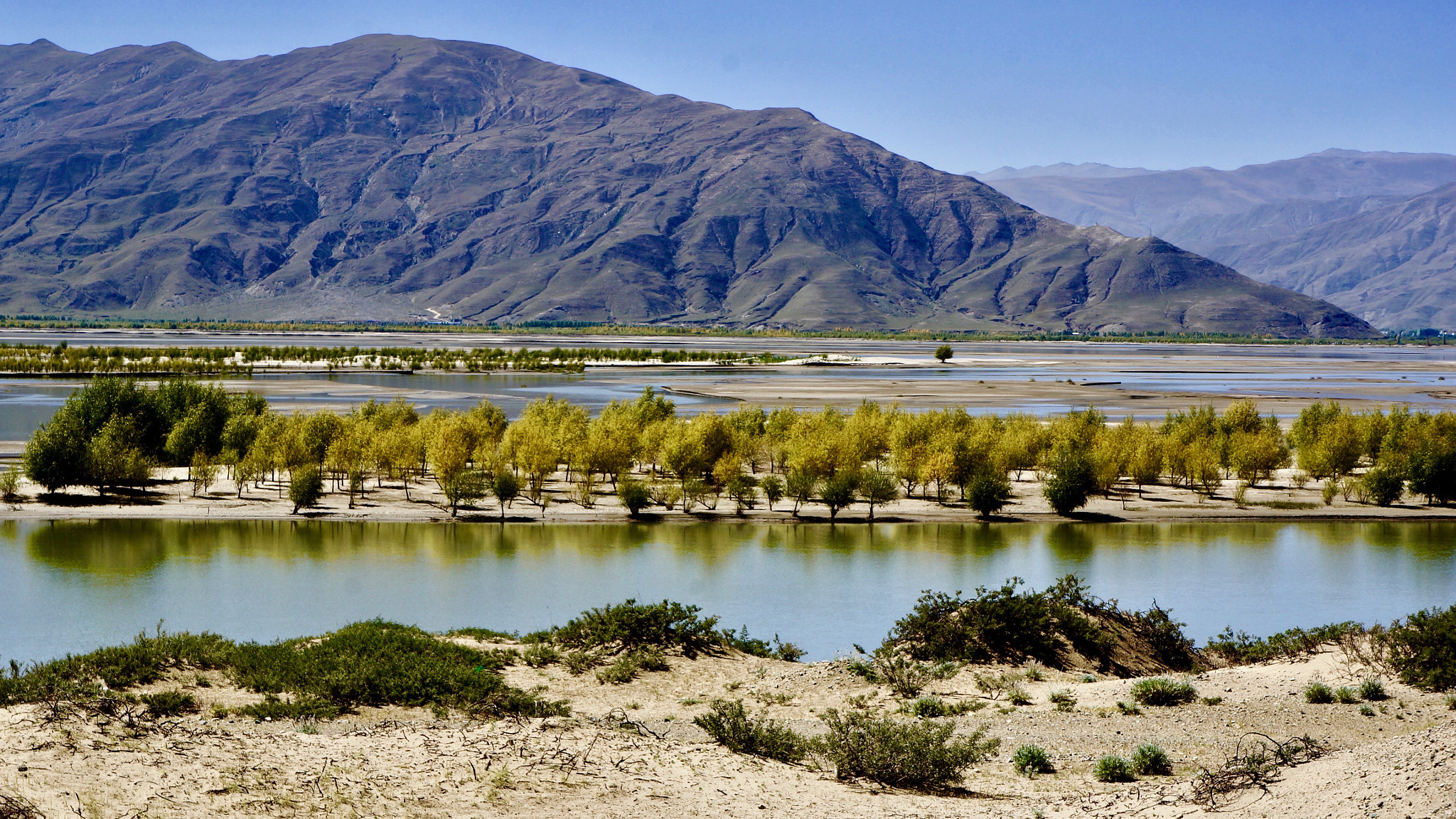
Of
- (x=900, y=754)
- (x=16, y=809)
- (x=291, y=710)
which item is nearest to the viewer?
(x=16, y=809)

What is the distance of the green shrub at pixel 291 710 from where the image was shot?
533 inches

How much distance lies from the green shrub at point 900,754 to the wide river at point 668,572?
890 centimetres

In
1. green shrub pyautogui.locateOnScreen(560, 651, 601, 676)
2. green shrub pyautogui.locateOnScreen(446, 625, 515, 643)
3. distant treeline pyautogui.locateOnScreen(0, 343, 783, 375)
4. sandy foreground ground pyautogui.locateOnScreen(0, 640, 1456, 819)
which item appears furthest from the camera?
distant treeline pyautogui.locateOnScreen(0, 343, 783, 375)

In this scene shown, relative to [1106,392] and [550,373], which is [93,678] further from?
[550,373]

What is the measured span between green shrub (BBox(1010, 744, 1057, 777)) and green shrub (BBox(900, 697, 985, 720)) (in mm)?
2200

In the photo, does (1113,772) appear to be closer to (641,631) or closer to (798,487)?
(641,631)

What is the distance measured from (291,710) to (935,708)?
26.3 feet

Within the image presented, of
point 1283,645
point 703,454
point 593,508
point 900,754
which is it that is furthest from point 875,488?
point 900,754

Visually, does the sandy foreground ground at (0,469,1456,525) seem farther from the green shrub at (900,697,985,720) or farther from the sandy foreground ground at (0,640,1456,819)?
the sandy foreground ground at (0,640,1456,819)

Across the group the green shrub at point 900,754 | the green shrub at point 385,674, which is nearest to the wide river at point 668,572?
the green shrub at point 385,674

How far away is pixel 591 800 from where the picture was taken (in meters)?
10.7

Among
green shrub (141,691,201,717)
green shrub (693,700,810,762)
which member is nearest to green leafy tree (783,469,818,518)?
green shrub (693,700,810,762)

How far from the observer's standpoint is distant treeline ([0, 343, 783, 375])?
100125 mm

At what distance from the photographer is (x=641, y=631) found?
18484 millimetres
